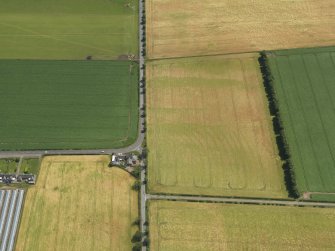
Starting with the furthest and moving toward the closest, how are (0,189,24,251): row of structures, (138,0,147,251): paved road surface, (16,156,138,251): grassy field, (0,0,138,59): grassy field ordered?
(0,0,138,59): grassy field → (138,0,147,251): paved road surface → (16,156,138,251): grassy field → (0,189,24,251): row of structures

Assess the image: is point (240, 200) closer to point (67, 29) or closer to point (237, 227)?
point (237, 227)

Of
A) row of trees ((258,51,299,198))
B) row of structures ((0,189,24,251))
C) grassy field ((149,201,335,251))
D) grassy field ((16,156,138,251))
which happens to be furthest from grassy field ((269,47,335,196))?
row of structures ((0,189,24,251))

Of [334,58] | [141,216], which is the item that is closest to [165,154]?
[141,216]

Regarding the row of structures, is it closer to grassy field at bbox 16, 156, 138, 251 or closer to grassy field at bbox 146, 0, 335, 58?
grassy field at bbox 16, 156, 138, 251

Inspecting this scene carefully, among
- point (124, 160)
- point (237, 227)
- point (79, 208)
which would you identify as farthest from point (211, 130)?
point (79, 208)

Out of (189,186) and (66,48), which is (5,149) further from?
(189,186)

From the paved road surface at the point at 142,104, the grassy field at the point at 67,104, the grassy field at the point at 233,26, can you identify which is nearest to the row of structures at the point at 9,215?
the grassy field at the point at 67,104
